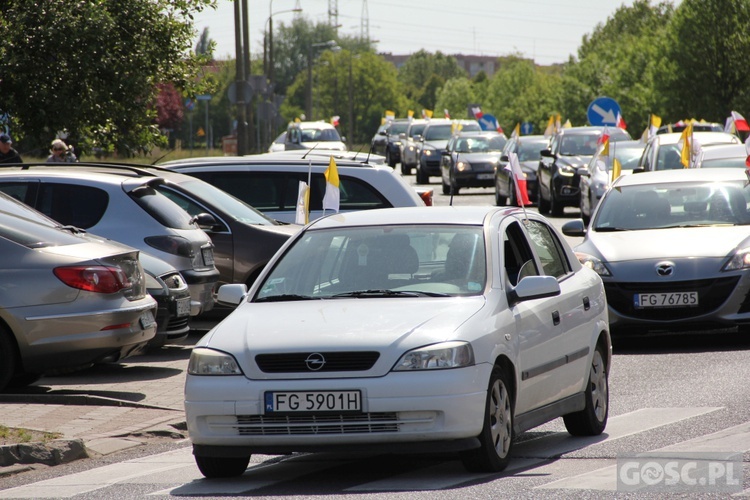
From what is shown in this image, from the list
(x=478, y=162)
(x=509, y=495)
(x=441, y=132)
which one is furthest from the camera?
(x=441, y=132)

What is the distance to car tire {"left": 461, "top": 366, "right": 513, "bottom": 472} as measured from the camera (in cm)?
724

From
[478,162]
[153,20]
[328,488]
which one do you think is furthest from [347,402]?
[478,162]

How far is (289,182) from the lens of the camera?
1628cm

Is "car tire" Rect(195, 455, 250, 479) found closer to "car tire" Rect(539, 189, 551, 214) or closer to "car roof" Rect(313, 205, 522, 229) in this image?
"car roof" Rect(313, 205, 522, 229)

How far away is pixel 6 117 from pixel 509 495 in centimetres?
1492

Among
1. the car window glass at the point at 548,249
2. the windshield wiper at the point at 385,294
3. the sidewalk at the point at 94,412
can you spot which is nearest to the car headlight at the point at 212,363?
the windshield wiper at the point at 385,294

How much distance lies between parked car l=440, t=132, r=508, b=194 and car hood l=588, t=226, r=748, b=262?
82.0ft

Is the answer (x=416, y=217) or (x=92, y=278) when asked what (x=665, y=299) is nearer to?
(x=416, y=217)

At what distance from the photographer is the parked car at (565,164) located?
31391 mm

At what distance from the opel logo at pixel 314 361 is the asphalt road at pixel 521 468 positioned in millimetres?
598

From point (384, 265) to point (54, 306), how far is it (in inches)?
134

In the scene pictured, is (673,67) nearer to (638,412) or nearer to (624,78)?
(624,78)

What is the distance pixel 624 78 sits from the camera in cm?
6234

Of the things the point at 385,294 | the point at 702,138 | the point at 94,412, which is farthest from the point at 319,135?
the point at 385,294
